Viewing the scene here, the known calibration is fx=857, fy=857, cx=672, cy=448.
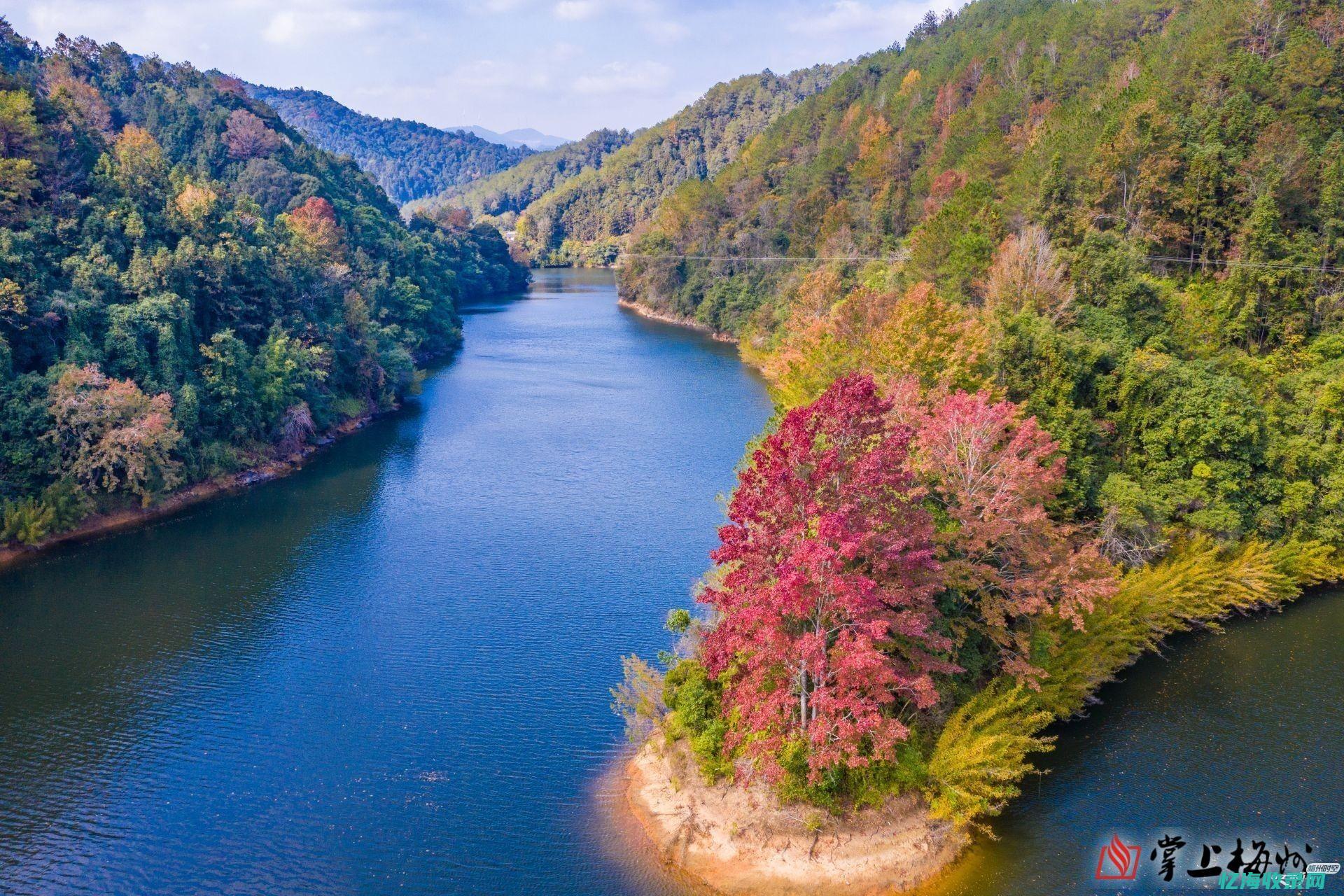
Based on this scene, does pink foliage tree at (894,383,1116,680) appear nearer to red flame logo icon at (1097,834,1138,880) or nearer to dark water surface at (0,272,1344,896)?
red flame logo icon at (1097,834,1138,880)

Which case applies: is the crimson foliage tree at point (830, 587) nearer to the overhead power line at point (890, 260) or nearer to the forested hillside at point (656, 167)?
the overhead power line at point (890, 260)

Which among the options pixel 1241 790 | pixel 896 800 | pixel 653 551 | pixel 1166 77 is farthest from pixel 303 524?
pixel 1166 77

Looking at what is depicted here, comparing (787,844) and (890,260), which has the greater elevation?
(890,260)

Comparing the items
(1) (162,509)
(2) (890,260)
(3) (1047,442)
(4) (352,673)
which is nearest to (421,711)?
(4) (352,673)

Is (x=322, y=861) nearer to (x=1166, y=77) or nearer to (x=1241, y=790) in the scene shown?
(x=1241, y=790)

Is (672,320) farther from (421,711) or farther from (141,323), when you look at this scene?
(421,711)

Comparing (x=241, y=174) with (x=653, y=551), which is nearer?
(x=653, y=551)

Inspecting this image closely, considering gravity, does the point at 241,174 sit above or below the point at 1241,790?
above

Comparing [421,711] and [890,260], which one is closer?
[421,711]
